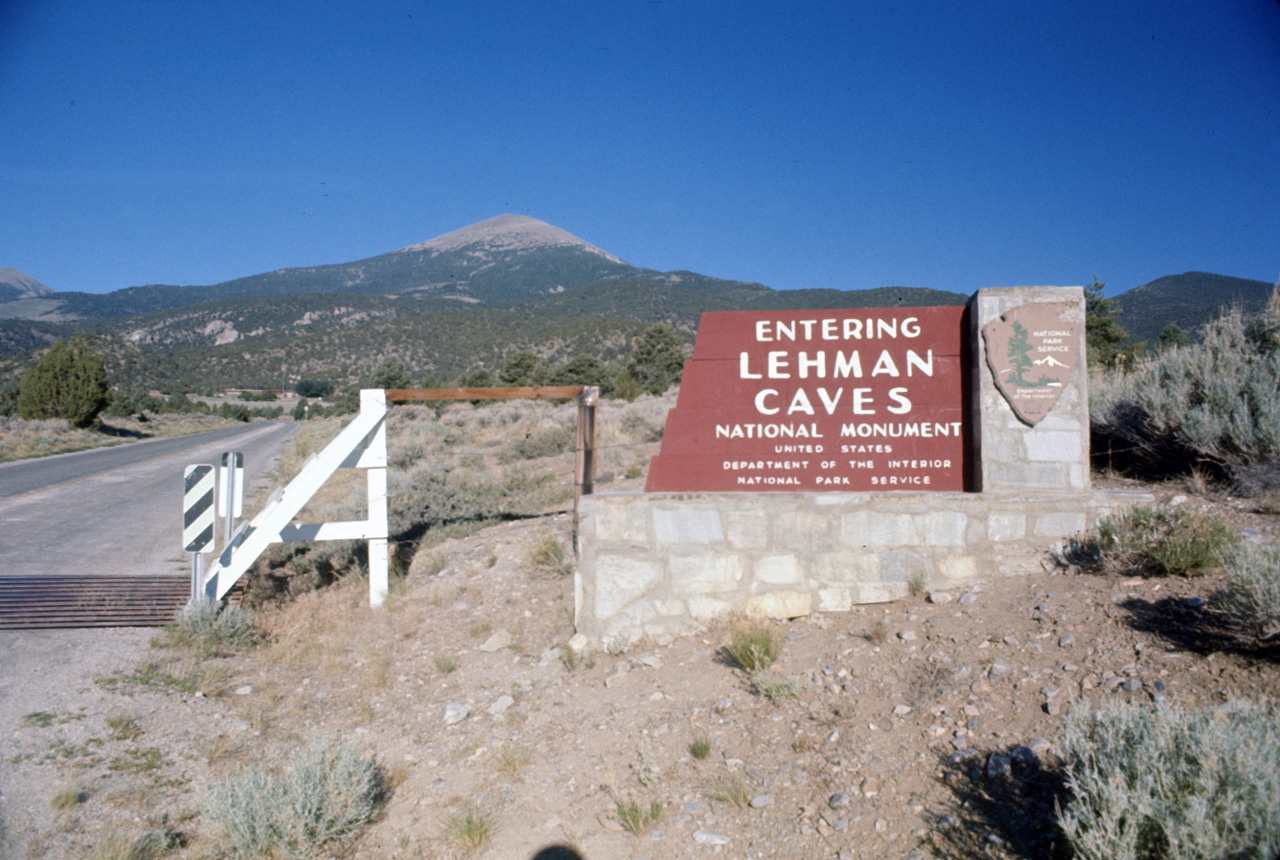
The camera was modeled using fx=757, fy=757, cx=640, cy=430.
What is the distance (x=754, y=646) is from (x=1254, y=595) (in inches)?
103

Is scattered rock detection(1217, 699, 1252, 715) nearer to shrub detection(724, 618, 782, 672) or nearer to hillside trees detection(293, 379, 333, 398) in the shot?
shrub detection(724, 618, 782, 672)

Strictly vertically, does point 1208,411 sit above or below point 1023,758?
above

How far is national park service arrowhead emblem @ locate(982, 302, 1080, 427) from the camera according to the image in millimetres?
5480

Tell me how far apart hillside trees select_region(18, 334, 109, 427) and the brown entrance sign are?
125 ft

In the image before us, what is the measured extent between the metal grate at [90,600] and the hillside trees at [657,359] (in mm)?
26835

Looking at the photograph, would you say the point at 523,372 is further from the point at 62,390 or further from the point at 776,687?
the point at 776,687

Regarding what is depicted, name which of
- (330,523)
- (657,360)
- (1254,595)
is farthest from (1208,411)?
(657,360)

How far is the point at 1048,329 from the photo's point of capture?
5.49m

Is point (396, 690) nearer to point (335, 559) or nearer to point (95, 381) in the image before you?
point (335, 559)

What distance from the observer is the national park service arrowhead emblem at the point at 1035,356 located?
5.48 metres

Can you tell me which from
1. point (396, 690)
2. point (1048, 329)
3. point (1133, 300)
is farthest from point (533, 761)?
point (1133, 300)

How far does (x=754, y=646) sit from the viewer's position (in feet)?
16.2

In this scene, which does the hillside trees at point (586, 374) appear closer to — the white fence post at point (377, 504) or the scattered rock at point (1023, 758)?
the white fence post at point (377, 504)

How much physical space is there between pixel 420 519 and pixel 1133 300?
5155 centimetres
